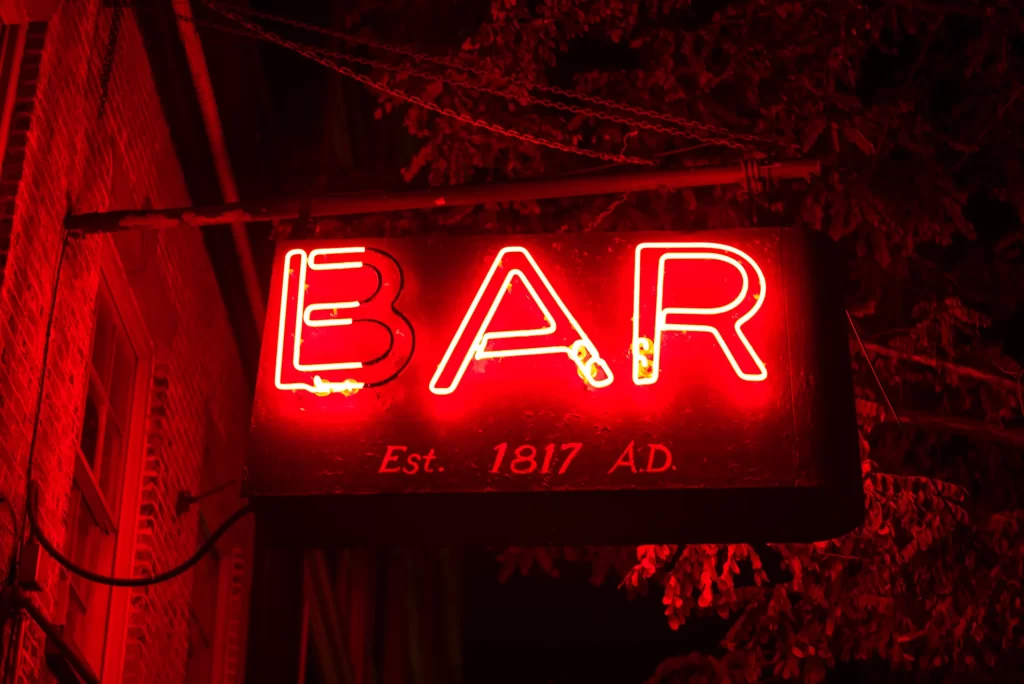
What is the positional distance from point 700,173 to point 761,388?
1.01 m

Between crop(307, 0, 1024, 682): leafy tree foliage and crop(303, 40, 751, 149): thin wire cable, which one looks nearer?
crop(303, 40, 751, 149): thin wire cable

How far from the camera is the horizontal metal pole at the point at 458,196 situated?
5.04 m

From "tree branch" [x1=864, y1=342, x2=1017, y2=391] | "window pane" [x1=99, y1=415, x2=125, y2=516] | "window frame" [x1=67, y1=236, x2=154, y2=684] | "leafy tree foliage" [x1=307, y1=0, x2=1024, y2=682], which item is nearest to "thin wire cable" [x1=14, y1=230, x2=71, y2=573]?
"window frame" [x1=67, y1=236, x2=154, y2=684]

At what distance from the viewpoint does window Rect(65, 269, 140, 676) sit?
6.06 metres

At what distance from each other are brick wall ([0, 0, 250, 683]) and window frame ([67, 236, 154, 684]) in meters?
0.05

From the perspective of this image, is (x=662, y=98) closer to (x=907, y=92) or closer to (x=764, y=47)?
(x=764, y=47)

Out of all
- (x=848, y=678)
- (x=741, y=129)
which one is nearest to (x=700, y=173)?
(x=741, y=129)

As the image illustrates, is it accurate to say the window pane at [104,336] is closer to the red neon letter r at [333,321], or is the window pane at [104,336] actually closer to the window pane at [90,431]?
the window pane at [90,431]

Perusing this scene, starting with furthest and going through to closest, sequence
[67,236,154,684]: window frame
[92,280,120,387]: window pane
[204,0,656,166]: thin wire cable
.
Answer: [92,280,120,387]: window pane < [67,236,154,684]: window frame < [204,0,656,166]: thin wire cable

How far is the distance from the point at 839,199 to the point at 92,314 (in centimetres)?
455

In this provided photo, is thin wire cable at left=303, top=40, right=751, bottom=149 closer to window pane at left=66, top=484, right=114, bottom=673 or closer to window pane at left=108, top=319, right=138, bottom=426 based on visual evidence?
window pane at left=108, top=319, right=138, bottom=426

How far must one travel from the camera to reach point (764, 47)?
322 inches

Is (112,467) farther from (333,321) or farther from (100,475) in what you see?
(333,321)

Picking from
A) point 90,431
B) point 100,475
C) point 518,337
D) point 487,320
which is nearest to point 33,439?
point 90,431
